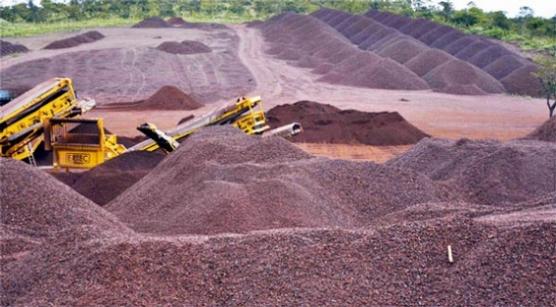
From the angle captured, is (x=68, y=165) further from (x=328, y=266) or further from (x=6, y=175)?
(x=328, y=266)

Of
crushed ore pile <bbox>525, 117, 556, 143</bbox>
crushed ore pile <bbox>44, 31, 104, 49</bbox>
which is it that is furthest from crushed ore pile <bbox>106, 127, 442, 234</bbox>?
crushed ore pile <bbox>44, 31, 104, 49</bbox>

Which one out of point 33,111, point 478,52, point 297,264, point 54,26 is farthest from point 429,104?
point 54,26

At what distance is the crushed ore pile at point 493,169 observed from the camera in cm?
1416

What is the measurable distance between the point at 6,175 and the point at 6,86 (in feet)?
75.3

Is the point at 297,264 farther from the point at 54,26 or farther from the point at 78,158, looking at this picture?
the point at 54,26

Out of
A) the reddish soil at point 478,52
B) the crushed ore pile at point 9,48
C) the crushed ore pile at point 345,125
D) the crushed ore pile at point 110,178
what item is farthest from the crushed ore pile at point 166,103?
the crushed ore pile at point 9,48

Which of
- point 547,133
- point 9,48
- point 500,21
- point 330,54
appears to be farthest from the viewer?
point 500,21

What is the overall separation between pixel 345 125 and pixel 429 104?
915cm

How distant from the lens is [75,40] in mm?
52188

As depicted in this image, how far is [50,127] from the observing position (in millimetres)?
15414

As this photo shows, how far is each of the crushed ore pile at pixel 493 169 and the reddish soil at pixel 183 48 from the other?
32.7m

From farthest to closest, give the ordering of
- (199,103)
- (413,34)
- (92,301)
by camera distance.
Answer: (413,34)
(199,103)
(92,301)

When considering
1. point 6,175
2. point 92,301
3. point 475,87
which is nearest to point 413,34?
point 475,87

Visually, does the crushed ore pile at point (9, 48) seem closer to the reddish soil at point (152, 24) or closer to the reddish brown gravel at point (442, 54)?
the reddish brown gravel at point (442, 54)
